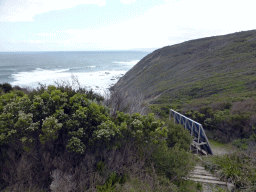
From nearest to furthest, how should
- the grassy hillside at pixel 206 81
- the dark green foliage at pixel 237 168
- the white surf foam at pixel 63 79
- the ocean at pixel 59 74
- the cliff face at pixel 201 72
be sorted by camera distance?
the dark green foliage at pixel 237 168 < the grassy hillside at pixel 206 81 < the cliff face at pixel 201 72 < the white surf foam at pixel 63 79 < the ocean at pixel 59 74

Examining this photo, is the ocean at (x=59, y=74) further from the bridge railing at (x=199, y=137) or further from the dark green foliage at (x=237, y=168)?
the dark green foliage at (x=237, y=168)

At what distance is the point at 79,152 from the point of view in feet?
16.4

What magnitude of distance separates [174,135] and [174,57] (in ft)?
149

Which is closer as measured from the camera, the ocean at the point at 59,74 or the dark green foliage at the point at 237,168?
the dark green foliage at the point at 237,168

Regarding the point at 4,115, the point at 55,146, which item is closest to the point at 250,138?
the point at 55,146

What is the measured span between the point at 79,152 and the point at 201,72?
33.0m

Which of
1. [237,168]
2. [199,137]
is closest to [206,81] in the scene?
[199,137]

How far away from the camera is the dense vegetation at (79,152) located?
15.9ft

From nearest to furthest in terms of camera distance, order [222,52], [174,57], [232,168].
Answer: [232,168], [222,52], [174,57]

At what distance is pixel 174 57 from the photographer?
167 ft

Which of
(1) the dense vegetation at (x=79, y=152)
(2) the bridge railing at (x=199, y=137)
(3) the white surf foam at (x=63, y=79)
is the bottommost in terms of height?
(3) the white surf foam at (x=63, y=79)

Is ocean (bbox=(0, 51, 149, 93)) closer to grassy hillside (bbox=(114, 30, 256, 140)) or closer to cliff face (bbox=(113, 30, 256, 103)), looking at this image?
grassy hillside (bbox=(114, 30, 256, 140))

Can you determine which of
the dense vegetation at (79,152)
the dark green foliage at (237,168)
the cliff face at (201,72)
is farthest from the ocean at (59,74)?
the cliff face at (201,72)

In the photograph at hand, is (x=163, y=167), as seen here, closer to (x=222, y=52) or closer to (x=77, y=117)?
(x=77, y=117)
